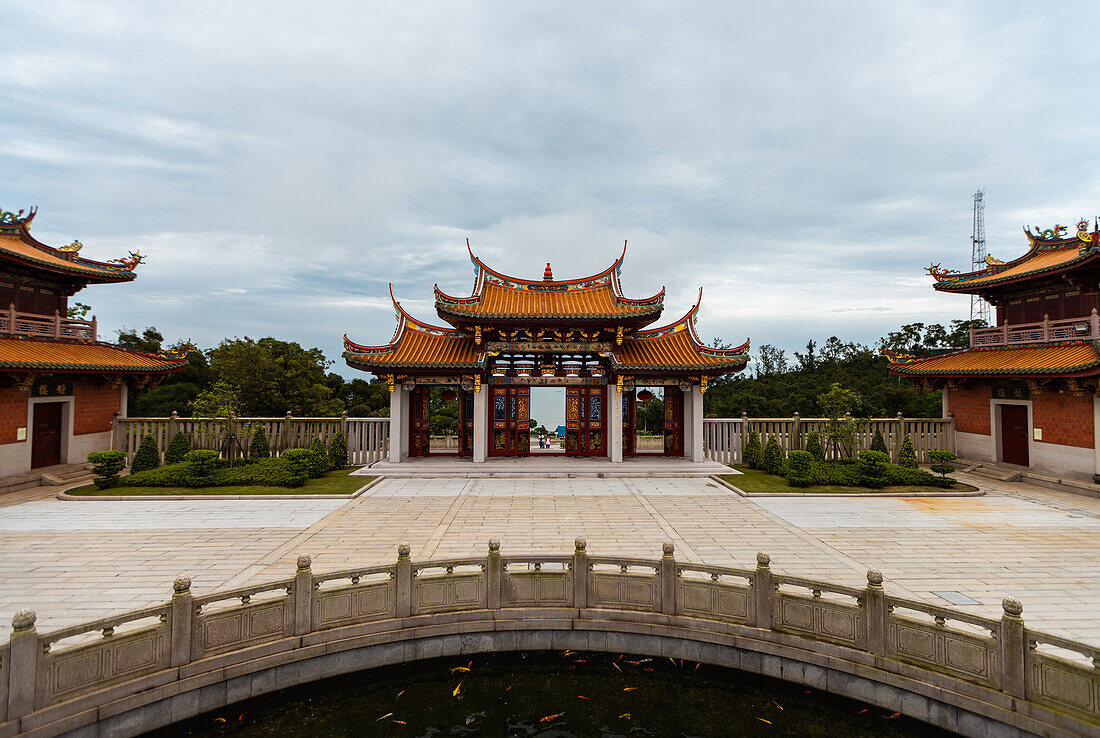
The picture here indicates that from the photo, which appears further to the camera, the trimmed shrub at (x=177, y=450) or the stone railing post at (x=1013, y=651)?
the trimmed shrub at (x=177, y=450)

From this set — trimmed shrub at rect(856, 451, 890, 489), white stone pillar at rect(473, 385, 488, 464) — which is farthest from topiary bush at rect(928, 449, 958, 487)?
white stone pillar at rect(473, 385, 488, 464)

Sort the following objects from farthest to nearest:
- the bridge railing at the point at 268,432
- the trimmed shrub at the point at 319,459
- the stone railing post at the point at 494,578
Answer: the bridge railing at the point at 268,432
the trimmed shrub at the point at 319,459
the stone railing post at the point at 494,578

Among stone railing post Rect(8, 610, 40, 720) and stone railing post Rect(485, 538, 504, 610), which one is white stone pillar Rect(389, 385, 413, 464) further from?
stone railing post Rect(8, 610, 40, 720)

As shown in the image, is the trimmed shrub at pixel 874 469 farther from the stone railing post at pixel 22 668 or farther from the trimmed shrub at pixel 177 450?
the trimmed shrub at pixel 177 450

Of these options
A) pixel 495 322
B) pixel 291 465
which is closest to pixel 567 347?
pixel 495 322

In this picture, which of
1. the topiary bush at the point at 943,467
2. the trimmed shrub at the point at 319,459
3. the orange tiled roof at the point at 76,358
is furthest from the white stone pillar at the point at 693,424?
the orange tiled roof at the point at 76,358

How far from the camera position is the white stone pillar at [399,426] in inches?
691

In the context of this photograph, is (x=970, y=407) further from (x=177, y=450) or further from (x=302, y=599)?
(x=177, y=450)

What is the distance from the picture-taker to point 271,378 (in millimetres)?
24641

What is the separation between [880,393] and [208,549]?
35.2 m

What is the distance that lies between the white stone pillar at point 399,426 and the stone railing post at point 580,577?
12.2 metres

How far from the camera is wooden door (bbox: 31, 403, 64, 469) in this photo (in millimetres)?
15188

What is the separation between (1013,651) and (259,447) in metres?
19.5

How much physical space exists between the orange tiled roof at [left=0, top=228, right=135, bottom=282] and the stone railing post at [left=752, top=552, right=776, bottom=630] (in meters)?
22.0
